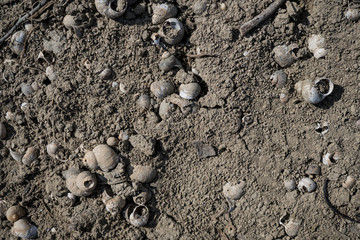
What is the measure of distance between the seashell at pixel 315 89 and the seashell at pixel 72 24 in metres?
2.23

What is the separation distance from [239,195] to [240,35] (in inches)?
61.3

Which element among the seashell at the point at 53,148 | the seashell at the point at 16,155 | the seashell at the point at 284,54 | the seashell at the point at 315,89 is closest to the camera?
the seashell at the point at 315,89

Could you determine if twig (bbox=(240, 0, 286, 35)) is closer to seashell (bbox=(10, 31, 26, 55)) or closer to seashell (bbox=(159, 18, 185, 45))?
seashell (bbox=(159, 18, 185, 45))

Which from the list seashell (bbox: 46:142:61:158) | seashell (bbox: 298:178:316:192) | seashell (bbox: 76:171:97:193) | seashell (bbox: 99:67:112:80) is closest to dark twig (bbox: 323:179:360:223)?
seashell (bbox: 298:178:316:192)

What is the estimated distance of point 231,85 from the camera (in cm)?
276

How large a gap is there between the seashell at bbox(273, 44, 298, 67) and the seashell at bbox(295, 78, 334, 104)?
0.79 ft

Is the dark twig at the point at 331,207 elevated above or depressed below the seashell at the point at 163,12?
below

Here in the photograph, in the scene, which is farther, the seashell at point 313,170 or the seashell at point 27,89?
the seashell at point 27,89

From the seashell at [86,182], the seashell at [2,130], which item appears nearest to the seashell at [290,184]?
the seashell at [86,182]

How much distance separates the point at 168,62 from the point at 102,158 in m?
1.12

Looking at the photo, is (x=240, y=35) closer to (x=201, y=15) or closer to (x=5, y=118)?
(x=201, y=15)

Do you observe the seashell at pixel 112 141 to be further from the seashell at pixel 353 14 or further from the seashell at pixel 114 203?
the seashell at pixel 353 14

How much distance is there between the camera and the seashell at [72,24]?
286 centimetres

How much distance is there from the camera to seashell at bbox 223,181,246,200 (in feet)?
9.09
